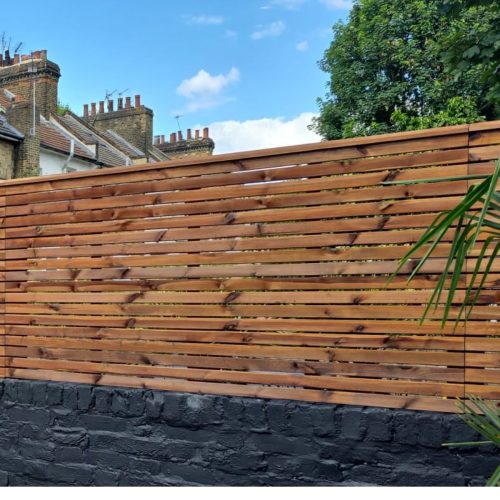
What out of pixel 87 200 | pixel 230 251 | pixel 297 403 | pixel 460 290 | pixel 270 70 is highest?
pixel 270 70

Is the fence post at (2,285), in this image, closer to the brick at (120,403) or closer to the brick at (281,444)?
the brick at (120,403)

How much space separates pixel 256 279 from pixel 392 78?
1338 centimetres

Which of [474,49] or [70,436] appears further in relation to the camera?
[474,49]

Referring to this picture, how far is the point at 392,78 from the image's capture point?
50.5 ft

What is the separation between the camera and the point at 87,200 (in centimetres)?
386

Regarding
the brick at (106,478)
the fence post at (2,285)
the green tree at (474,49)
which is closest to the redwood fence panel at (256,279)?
the fence post at (2,285)

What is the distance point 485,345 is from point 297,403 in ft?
3.18

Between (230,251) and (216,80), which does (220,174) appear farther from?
(216,80)

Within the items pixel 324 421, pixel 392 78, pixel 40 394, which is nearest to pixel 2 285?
pixel 40 394

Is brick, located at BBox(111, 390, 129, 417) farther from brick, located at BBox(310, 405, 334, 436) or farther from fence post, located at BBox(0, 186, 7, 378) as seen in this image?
brick, located at BBox(310, 405, 334, 436)

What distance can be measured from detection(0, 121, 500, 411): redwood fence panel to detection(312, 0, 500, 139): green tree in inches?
433

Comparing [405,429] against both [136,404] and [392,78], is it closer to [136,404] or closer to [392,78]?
[136,404]

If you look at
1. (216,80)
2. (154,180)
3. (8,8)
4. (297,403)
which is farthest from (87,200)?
(216,80)

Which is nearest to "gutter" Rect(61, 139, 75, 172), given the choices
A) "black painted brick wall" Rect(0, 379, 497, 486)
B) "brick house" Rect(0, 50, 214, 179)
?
"brick house" Rect(0, 50, 214, 179)
